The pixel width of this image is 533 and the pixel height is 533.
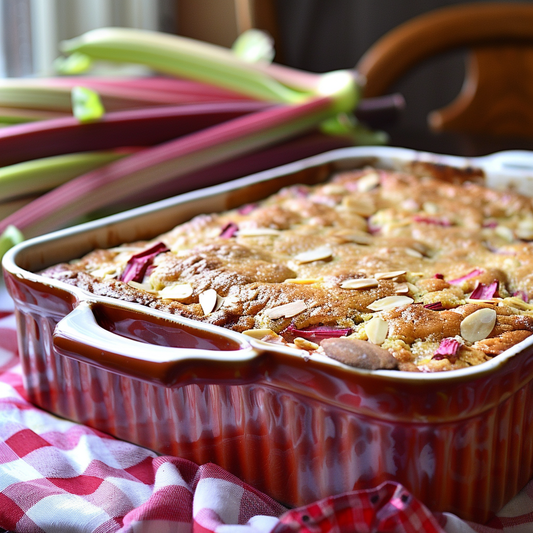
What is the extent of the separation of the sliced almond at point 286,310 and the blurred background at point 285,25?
2390mm

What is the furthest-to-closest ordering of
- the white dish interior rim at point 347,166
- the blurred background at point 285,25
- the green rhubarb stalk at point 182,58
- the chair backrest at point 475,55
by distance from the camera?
the blurred background at point 285,25
the chair backrest at point 475,55
the green rhubarb stalk at point 182,58
the white dish interior rim at point 347,166

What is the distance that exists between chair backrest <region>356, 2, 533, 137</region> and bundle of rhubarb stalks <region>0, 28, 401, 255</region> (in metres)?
0.60

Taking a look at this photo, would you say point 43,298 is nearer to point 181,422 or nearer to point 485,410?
point 181,422

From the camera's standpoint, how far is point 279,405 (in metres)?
0.70

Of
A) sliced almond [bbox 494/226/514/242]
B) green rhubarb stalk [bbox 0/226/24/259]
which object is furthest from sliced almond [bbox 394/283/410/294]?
green rhubarb stalk [bbox 0/226/24/259]

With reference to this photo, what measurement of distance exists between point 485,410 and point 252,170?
1.02 m

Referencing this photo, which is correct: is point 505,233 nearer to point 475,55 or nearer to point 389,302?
point 389,302

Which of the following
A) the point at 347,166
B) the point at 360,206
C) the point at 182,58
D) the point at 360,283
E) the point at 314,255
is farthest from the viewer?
the point at 182,58

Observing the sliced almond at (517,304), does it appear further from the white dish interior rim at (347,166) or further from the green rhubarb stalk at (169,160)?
the green rhubarb stalk at (169,160)

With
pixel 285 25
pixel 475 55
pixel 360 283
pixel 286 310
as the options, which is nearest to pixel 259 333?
pixel 286 310

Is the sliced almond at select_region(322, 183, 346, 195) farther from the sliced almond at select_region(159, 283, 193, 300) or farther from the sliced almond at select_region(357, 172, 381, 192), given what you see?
the sliced almond at select_region(159, 283, 193, 300)

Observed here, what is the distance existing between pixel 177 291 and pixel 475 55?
205 cm

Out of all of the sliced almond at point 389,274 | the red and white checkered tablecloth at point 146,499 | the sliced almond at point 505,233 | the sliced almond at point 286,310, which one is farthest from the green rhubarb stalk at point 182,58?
the red and white checkered tablecloth at point 146,499

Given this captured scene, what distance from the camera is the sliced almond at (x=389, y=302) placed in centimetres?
84
